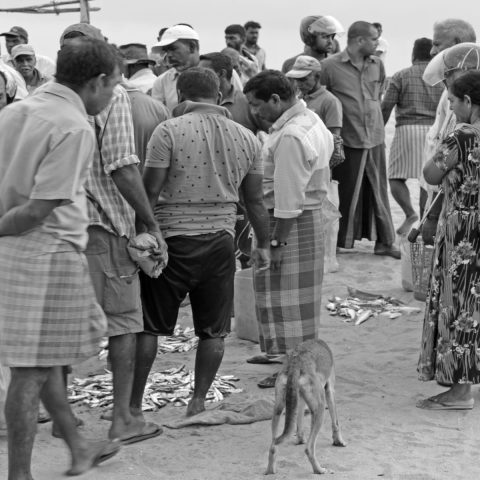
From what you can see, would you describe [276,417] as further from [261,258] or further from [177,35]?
[177,35]

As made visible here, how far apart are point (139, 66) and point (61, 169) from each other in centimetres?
381

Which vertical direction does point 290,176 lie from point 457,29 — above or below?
below

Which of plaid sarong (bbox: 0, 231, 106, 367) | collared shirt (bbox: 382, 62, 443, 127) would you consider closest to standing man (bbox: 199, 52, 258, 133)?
collared shirt (bbox: 382, 62, 443, 127)

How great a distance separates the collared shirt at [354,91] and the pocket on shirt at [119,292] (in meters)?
4.95

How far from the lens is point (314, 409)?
15.5 ft

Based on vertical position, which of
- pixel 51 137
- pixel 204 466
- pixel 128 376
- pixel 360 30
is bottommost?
pixel 204 466

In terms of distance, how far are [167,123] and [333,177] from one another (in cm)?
472

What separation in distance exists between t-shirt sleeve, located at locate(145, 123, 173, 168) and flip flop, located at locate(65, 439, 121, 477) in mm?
1393

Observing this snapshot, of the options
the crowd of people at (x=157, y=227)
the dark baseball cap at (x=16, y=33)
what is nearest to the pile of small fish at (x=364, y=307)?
the crowd of people at (x=157, y=227)

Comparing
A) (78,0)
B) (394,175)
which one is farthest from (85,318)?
(78,0)

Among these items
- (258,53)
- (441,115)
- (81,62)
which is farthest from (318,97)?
(258,53)

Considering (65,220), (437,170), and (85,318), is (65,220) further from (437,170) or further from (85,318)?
(437,170)

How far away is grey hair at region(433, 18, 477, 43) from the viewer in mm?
7438

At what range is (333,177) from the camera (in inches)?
380
